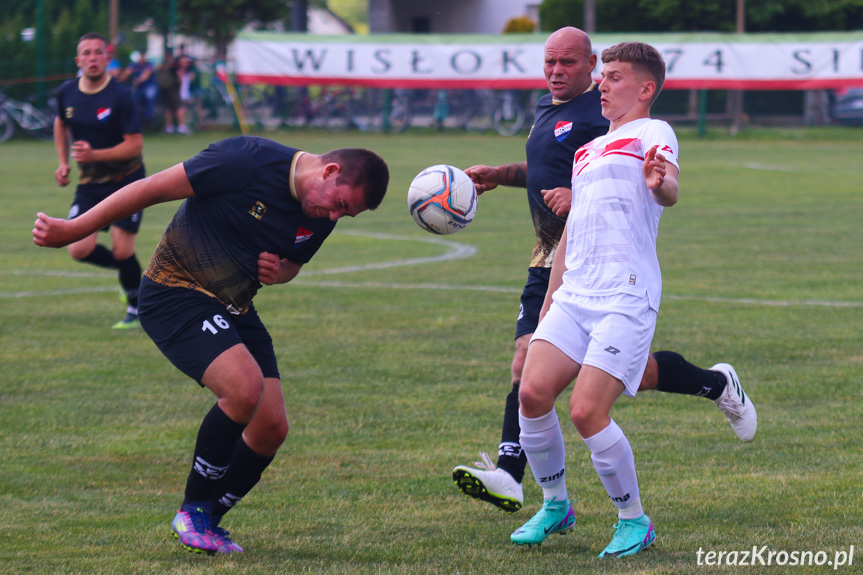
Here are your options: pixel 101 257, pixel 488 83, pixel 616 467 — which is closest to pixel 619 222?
pixel 616 467

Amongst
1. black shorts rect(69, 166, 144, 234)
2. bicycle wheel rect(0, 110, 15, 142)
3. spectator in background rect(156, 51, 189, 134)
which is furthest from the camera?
spectator in background rect(156, 51, 189, 134)

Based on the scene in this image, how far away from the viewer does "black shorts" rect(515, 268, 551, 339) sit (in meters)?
5.59

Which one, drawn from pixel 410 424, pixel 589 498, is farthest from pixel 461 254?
pixel 589 498

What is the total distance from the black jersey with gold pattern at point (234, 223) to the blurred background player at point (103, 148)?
16.7ft

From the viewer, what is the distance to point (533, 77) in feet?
113

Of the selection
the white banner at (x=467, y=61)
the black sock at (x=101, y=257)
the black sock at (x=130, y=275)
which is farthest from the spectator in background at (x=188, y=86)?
the black sock at (x=130, y=275)

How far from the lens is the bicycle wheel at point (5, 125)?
31.0 metres

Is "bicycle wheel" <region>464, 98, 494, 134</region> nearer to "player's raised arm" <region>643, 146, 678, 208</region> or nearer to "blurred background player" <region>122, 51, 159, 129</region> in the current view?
"blurred background player" <region>122, 51, 159, 129</region>

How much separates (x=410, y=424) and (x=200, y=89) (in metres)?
30.3

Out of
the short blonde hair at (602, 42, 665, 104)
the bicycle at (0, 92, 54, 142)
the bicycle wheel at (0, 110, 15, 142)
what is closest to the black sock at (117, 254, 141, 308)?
the short blonde hair at (602, 42, 665, 104)

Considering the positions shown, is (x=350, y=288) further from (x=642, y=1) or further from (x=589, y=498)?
(x=642, y=1)

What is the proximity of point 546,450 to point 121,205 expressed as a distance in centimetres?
205

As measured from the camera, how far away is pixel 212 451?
473 centimetres

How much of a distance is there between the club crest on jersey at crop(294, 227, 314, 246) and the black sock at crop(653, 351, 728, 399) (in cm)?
170
